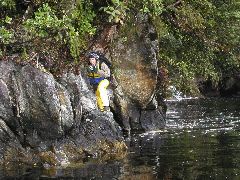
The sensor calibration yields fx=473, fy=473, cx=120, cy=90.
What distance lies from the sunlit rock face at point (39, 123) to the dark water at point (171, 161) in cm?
80

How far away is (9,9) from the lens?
562 inches

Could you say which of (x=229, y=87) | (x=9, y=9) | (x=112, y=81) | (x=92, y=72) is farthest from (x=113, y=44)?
(x=229, y=87)

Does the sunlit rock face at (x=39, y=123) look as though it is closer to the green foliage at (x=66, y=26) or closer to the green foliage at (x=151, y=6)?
the green foliage at (x=66, y=26)

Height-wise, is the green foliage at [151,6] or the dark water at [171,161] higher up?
the green foliage at [151,6]

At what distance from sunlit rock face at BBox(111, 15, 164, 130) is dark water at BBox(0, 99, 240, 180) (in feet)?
5.11

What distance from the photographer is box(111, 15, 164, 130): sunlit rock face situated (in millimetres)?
17359

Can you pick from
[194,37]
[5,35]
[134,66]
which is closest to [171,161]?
[5,35]

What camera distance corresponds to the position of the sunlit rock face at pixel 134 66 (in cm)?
1736

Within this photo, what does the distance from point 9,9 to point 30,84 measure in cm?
346

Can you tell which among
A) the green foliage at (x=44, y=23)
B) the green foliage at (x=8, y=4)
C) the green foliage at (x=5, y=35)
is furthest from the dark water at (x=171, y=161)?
the green foliage at (x=8, y=4)

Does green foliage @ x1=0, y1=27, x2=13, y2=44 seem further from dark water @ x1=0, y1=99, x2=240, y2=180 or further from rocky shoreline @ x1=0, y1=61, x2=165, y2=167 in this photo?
dark water @ x1=0, y1=99, x2=240, y2=180

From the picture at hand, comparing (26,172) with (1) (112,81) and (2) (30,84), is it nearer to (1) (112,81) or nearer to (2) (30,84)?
(2) (30,84)

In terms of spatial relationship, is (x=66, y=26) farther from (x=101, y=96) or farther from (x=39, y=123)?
(x=39, y=123)

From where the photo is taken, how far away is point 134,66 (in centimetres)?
1750
